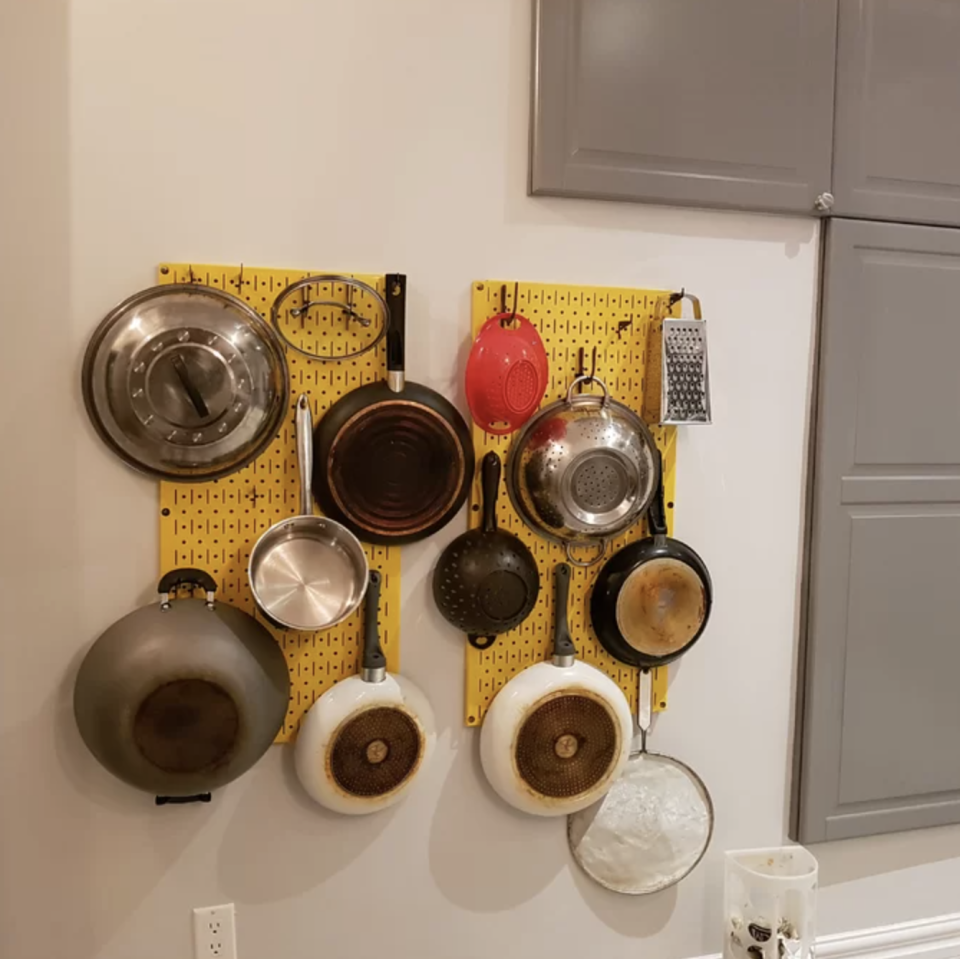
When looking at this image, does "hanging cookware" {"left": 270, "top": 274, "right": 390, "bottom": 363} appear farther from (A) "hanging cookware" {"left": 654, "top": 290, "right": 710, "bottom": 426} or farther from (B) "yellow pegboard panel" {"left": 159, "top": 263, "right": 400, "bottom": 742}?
(A) "hanging cookware" {"left": 654, "top": 290, "right": 710, "bottom": 426}

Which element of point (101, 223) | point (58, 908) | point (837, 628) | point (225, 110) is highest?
point (225, 110)

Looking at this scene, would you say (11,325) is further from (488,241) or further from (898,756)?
(898,756)

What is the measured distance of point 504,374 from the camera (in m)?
1.49

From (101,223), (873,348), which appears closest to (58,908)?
(101,223)

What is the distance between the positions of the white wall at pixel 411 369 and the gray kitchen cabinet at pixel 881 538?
63 mm

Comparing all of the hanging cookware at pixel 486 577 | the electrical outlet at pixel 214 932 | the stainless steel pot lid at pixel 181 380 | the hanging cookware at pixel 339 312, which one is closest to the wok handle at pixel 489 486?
the hanging cookware at pixel 486 577

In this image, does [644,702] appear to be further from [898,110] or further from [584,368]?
[898,110]

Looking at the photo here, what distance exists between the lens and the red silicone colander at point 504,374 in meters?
1.50

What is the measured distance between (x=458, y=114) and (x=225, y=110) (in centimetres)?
39

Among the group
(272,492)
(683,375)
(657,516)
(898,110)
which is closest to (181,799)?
(272,492)

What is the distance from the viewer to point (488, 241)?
61.9 inches

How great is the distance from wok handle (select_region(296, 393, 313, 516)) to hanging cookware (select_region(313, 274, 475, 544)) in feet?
0.11

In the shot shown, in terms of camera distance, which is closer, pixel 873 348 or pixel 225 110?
pixel 225 110

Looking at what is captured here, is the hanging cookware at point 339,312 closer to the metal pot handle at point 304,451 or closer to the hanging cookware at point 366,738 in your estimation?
the metal pot handle at point 304,451
